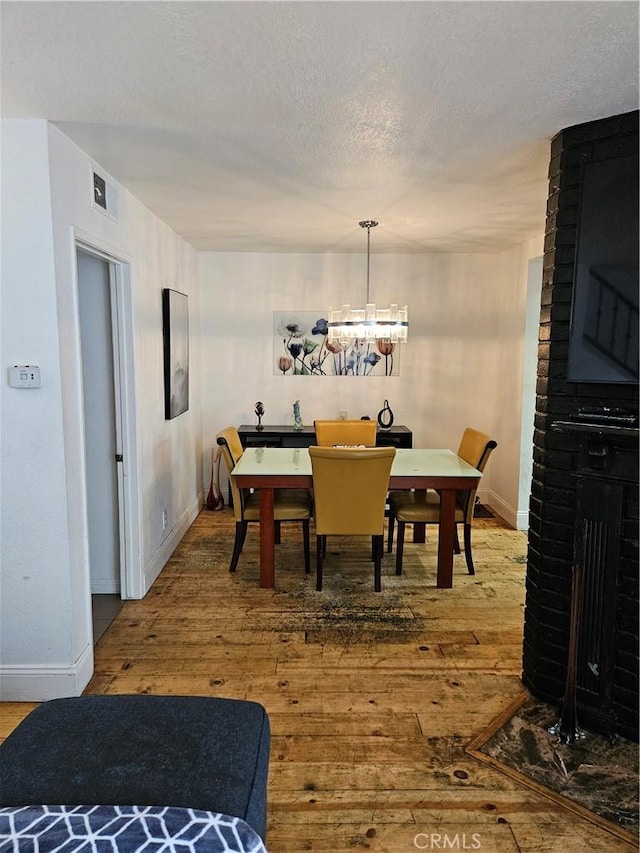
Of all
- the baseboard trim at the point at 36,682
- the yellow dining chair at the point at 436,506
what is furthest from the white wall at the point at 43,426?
the yellow dining chair at the point at 436,506

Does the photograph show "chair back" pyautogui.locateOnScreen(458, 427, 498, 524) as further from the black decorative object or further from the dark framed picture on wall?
the dark framed picture on wall

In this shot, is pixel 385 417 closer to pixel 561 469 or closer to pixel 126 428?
pixel 126 428

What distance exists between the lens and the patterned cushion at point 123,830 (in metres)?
1.05

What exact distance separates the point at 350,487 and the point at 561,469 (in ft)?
4.34

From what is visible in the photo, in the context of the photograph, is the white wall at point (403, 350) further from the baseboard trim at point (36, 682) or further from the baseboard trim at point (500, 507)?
the baseboard trim at point (36, 682)

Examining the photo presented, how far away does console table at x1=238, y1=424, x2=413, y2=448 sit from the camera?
497cm

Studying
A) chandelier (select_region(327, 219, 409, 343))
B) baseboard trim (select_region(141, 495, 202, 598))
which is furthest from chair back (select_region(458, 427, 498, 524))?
baseboard trim (select_region(141, 495, 202, 598))

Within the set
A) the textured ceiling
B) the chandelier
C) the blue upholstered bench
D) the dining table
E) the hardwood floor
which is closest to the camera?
the blue upholstered bench

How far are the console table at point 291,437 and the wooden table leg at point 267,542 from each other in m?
1.45

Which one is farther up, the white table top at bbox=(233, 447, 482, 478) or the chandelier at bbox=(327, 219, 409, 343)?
the chandelier at bbox=(327, 219, 409, 343)

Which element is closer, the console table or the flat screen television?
the flat screen television

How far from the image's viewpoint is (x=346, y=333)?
12.8 ft

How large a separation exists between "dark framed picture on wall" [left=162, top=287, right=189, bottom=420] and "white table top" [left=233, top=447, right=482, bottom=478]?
2.25 ft

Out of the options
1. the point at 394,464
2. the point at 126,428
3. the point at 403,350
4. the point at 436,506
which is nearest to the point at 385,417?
the point at 403,350
